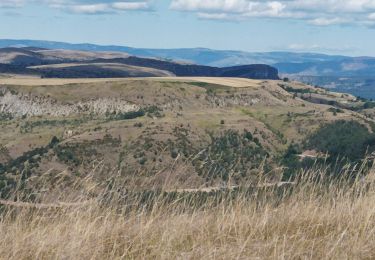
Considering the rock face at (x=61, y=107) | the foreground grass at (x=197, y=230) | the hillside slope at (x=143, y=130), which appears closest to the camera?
the foreground grass at (x=197, y=230)

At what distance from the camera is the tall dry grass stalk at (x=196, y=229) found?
5.05 m

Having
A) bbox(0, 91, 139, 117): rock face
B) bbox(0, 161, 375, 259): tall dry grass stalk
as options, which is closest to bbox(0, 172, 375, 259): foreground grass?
bbox(0, 161, 375, 259): tall dry grass stalk

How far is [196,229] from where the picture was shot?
5.80 metres

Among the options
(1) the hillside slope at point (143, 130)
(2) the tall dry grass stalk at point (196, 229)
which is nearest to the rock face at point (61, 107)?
(1) the hillside slope at point (143, 130)

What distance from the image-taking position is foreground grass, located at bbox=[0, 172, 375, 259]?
16.6ft

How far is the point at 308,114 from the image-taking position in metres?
162

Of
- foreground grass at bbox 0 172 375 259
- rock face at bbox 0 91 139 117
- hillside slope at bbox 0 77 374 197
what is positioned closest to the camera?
foreground grass at bbox 0 172 375 259

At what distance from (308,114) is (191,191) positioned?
6258 inches

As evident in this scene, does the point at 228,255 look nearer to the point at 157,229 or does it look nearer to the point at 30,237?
the point at 157,229

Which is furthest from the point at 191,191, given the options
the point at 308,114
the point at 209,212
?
the point at 308,114

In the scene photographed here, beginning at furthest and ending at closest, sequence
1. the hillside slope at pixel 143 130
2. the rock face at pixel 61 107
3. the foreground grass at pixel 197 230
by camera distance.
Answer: the rock face at pixel 61 107 < the hillside slope at pixel 143 130 < the foreground grass at pixel 197 230

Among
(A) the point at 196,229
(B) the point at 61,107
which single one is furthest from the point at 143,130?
(A) the point at 196,229

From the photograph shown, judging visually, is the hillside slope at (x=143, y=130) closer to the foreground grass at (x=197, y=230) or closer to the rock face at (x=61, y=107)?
the rock face at (x=61, y=107)

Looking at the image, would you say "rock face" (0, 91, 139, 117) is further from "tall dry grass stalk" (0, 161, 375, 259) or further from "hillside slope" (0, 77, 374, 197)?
"tall dry grass stalk" (0, 161, 375, 259)
